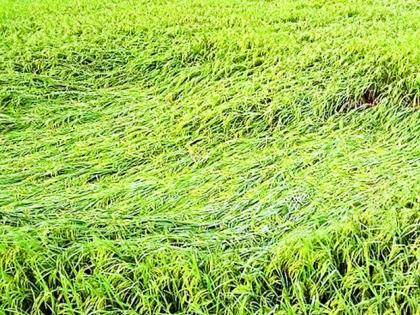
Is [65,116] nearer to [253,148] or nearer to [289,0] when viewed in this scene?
[253,148]

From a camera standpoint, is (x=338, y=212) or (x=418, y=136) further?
(x=418, y=136)

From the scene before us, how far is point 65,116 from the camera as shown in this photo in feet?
11.6

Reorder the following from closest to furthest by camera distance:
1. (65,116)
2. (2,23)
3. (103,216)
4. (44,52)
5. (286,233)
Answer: (286,233) → (103,216) → (65,116) → (44,52) → (2,23)

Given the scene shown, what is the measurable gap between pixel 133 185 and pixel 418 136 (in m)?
1.16

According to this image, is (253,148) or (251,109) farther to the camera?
(251,109)

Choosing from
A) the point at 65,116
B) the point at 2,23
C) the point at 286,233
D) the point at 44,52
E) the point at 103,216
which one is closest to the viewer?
the point at 286,233

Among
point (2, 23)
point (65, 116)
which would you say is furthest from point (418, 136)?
point (2, 23)

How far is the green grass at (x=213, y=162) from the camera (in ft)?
6.50

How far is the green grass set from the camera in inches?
78.0

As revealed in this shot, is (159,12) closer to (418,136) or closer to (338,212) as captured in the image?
(418,136)

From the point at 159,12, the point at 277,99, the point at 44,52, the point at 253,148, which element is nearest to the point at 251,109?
the point at 277,99

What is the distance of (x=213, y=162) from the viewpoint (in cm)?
287

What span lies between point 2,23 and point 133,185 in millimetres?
2968

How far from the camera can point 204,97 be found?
354cm
